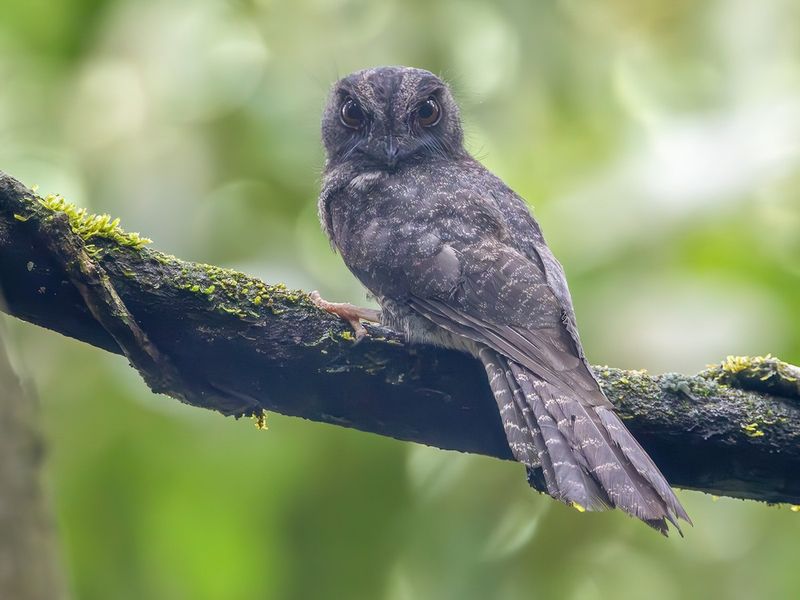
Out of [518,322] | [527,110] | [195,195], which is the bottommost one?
[518,322]

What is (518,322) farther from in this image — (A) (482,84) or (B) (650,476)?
(A) (482,84)

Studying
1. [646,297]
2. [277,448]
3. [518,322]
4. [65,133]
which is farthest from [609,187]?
[65,133]

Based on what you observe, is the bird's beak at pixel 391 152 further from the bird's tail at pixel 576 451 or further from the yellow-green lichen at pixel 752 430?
the yellow-green lichen at pixel 752 430

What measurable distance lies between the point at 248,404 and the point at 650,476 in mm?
1323

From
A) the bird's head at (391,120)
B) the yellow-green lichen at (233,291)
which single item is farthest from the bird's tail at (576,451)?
the bird's head at (391,120)

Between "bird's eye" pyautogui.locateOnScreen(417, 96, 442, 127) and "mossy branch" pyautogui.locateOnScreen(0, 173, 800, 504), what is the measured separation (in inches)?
74.1

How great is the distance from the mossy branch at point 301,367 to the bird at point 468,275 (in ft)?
0.53

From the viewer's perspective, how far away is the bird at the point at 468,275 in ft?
9.49

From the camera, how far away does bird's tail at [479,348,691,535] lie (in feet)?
8.91

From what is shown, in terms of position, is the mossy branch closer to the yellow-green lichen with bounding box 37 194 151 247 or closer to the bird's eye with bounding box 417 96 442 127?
the yellow-green lichen with bounding box 37 194 151 247

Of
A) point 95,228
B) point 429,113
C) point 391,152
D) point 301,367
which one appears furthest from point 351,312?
point 429,113

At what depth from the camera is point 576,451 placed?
2934mm

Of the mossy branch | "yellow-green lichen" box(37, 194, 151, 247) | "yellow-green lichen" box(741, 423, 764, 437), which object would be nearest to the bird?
the mossy branch

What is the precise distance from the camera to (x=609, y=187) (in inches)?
187
